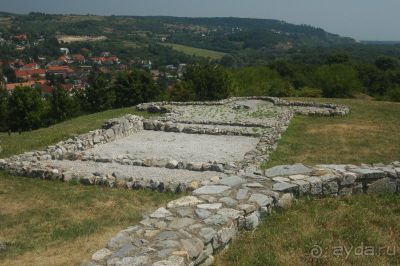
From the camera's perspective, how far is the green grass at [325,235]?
549 centimetres

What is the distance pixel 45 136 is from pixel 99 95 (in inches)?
981

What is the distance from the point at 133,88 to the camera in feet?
140

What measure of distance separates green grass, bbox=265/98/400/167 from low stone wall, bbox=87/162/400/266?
555 cm

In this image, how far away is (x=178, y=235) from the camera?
555cm

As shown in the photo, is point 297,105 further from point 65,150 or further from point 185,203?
point 185,203

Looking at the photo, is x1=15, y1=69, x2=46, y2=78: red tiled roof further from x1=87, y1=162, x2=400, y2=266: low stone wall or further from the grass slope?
the grass slope

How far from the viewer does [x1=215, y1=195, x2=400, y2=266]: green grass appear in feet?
18.0

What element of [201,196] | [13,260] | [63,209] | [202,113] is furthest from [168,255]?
[202,113]

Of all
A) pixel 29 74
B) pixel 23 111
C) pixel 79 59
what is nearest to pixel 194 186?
pixel 23 111

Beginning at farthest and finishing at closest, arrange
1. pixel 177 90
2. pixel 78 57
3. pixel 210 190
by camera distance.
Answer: pixel 78 57, pixel 177 90, pixel 210 190

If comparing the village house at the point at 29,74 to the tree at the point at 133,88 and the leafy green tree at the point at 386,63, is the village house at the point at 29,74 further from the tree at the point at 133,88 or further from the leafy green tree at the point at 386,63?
the leafy green tree at the point at 386,63

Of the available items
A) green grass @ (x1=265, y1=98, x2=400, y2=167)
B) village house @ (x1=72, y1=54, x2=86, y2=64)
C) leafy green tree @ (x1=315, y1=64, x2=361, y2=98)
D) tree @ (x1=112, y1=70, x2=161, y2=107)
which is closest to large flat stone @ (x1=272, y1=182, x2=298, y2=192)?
green grass @ (x1=265, y1=98, x2=400, y2=167)

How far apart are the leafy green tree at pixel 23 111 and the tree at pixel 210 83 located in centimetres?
1754

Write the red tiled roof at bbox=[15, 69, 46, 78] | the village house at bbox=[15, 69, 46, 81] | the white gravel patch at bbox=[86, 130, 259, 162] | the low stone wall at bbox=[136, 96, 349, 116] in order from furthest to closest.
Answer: the red tiled roof at bbox=[15, 69, 46, 78]
the village house at bbox=[15, 69, 46, 81]
the low stone wall at bbox=[136, 96, 349, 116]
the white gravel patch at bbox=[86, 130, 259, 162]
